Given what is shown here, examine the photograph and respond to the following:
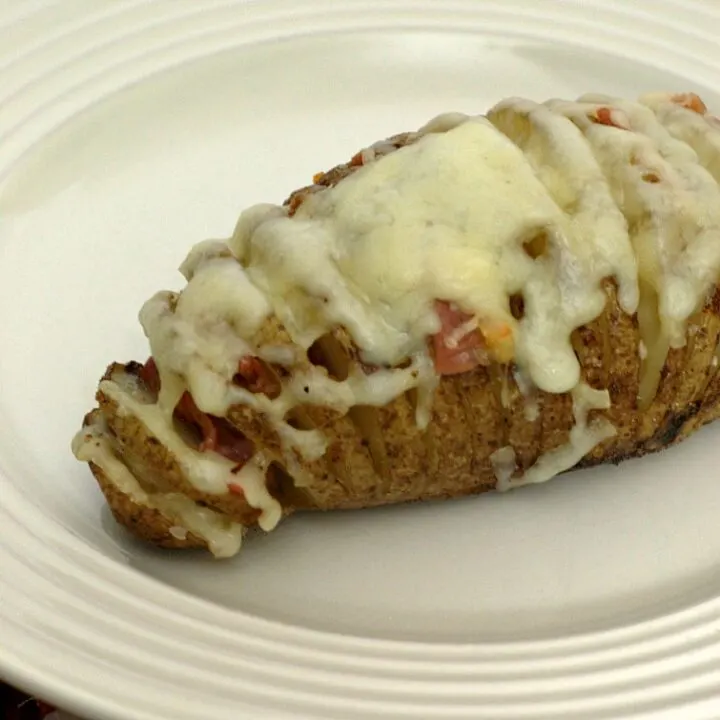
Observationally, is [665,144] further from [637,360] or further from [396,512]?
[396,512]

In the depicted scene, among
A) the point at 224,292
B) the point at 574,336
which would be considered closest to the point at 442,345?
the point at 574,336

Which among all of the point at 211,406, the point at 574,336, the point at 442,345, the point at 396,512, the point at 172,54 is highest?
the point at 172,54

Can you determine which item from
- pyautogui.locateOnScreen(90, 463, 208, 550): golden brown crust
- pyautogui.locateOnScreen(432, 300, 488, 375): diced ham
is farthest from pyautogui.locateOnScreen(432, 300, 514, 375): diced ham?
pyautogui.locateOnScreen(90, 463, 208, 550): golden brown crust

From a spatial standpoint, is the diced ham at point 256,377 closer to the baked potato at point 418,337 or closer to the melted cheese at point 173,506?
the baked potato at point 418,337

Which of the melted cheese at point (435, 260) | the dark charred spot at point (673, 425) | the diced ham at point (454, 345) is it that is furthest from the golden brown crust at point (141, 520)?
the dark charred spot at point (673, 425)

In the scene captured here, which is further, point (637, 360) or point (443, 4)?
point (443, 4)

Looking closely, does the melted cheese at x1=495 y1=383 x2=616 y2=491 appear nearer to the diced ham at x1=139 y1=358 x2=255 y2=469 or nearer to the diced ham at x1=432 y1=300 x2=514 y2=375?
the diced ham at x1=432 y1=300 x2=514 y2=375
